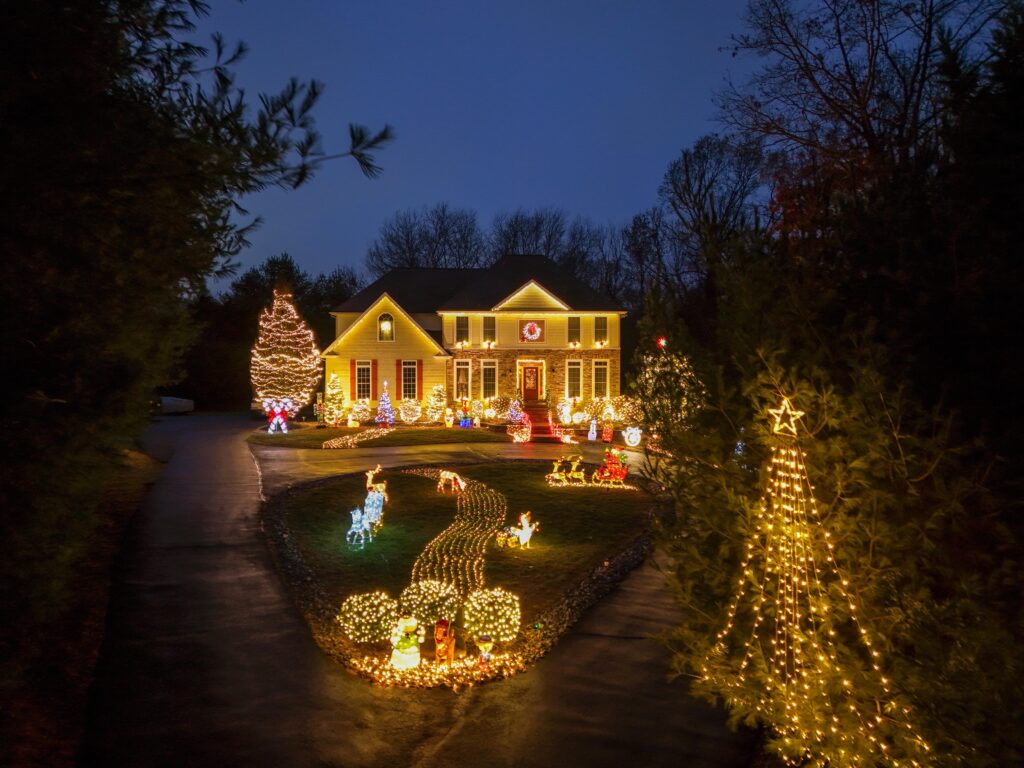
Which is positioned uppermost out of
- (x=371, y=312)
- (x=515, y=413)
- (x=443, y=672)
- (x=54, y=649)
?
(x=371, y=312)

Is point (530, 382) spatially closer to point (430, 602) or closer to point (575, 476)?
point (575, 476)

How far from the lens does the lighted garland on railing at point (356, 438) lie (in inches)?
987

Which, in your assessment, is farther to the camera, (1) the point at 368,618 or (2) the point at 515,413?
(2) the point at 515,413

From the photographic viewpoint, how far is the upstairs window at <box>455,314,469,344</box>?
3325 centimetres

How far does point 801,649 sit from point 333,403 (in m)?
28.3

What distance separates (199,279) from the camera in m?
7.33

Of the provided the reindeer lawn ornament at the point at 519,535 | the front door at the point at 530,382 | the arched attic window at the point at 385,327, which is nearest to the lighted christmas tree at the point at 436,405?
the arched attic window at the point at 385,327

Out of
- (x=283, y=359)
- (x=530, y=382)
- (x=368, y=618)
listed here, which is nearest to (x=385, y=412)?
(x=283, y=359)

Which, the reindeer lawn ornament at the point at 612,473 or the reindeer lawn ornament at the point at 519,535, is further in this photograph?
the reindeer lawn ornament at the point at 612,473

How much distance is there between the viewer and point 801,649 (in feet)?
13.5

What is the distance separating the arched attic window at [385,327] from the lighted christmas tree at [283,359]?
11.9 feet

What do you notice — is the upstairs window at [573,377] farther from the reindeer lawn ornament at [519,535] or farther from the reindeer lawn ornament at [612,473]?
the reindeer lawn ornament at [519,535]

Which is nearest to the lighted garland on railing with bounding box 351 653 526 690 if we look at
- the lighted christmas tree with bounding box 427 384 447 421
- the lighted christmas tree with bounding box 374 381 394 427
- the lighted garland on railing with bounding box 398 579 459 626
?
the lighted garland on railing with bounding box 398 579 459 626

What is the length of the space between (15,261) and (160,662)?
4679mm
